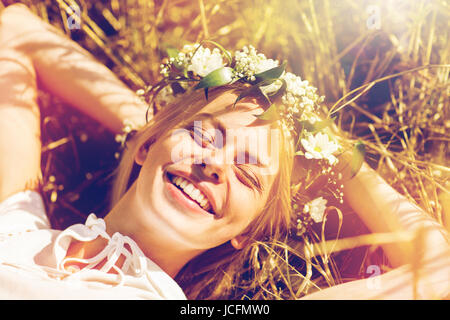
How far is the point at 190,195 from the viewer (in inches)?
44.4

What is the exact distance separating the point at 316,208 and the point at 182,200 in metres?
0.46

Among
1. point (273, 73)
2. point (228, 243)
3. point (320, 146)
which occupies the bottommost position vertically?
point (228, 243)

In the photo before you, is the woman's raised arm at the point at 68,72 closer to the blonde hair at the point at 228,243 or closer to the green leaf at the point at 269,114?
the blonde hair at the point at 228,243

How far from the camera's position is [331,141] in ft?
3.89

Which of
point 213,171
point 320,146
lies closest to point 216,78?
point 213,171

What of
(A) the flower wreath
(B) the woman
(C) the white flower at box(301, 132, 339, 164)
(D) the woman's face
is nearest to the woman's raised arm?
(B) the woman

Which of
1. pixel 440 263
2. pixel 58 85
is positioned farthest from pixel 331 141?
pixel 58 85

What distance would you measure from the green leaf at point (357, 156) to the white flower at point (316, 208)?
0.47 feet

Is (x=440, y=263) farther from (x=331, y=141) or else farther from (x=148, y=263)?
(x=148, y=263)

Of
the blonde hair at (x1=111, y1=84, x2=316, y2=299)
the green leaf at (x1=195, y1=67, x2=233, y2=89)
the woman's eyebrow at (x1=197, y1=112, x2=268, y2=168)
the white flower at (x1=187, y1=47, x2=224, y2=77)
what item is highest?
the white flower at (x1=187, y1=47, x2=224, y2=77)

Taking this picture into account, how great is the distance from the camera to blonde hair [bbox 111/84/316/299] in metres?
1.22

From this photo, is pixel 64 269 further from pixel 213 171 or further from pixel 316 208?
pixel 316 208

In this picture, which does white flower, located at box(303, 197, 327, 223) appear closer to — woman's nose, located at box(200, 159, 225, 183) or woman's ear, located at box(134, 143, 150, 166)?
woman's nose, located at box(200, 159, 225, 183)

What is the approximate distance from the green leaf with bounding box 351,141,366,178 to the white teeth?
1.61 feet
